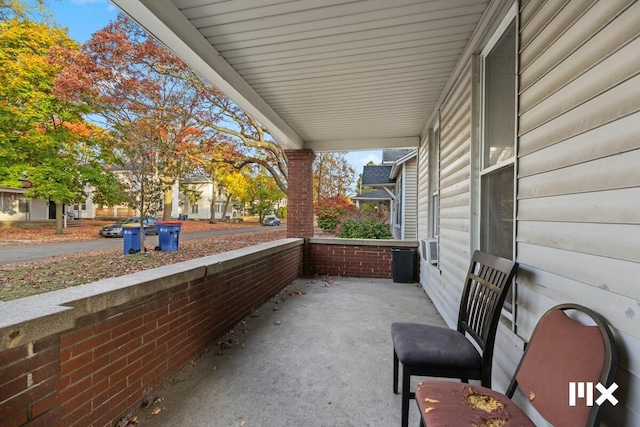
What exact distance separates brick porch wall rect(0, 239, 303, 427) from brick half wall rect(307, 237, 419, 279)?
350 centimetres

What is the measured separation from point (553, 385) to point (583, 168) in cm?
88

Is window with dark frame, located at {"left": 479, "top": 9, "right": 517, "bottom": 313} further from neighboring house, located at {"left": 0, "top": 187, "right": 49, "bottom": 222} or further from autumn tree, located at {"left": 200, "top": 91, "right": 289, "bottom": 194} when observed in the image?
neighboring house, located at {"left": 0, "top": 187, "right": 49, "bottom": 222}

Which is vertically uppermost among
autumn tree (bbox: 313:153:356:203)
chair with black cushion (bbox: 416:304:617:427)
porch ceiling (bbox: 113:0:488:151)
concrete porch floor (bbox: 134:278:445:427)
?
autumn tree (bbox: 313:153:356:203)

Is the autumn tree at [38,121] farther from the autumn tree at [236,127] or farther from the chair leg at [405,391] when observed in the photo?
the chair leg at [405,391]

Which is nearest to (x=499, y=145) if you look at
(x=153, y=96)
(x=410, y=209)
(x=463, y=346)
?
(x=463, y=346)

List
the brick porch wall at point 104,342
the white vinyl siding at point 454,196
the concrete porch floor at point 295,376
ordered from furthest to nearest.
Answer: the white vinyl siding at point 454,196, the concrete porch floor at point 295,376, the brick porch wall at point 104,342

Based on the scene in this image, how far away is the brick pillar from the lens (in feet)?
20.9

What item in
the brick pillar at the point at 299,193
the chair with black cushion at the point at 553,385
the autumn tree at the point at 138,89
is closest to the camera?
the chair with black cushion at the point at 553,385

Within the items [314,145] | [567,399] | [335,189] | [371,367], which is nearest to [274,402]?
[371,367]

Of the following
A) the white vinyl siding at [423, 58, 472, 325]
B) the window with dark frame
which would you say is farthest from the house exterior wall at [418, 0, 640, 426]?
the white vinyl siding at [423, 58, 472, 325]

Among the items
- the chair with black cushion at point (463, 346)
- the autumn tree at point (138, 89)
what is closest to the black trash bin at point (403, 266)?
the chair with black cushion at point (463, 346)

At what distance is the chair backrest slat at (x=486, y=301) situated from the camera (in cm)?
166

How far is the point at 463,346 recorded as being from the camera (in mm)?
1772

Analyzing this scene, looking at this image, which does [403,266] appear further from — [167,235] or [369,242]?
[167,235]
